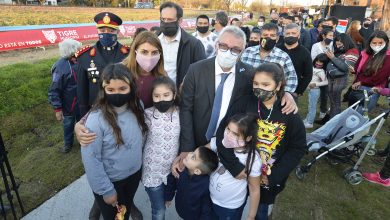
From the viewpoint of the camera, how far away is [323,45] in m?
5.76

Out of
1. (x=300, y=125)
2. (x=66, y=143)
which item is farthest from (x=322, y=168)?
(x=66, y=143)

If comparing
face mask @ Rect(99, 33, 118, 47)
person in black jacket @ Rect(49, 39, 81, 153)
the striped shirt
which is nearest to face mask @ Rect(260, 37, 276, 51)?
the striped shirt

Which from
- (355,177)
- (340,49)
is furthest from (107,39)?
(340,49)

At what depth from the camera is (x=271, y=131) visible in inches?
90.7

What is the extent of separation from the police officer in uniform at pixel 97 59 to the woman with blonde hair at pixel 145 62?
51 cm

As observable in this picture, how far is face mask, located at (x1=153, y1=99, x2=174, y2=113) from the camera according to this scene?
2365mm

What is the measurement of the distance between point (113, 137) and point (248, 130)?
105cm

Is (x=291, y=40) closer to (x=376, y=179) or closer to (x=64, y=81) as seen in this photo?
(x=376, y=179)

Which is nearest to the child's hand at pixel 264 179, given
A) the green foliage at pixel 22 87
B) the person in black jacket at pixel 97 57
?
the person in black jacket at pixel 97 57

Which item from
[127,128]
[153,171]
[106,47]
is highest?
[106,47]

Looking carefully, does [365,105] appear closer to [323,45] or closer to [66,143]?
[323,45]

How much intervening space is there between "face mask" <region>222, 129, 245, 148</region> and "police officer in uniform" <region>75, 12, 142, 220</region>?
154 centimetres

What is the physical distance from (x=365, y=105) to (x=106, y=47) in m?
3.84

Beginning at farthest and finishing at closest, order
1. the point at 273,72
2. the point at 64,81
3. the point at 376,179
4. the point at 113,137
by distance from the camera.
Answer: the point at 64,81 → the point at 376,179 → the point at 273,72 → the point at 113,137
